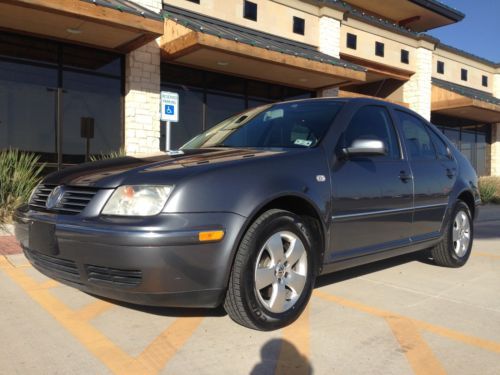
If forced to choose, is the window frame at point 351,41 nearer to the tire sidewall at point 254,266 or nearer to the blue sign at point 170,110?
the blue sign at point 170,110

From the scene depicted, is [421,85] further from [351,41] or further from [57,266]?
[57,266]

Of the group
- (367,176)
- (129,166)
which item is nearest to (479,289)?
(367,176)

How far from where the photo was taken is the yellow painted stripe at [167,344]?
9.17 ft

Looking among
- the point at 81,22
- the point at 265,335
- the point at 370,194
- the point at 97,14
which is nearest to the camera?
the point at 265,335

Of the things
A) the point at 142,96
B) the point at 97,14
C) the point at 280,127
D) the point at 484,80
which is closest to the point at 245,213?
the point at 280,127

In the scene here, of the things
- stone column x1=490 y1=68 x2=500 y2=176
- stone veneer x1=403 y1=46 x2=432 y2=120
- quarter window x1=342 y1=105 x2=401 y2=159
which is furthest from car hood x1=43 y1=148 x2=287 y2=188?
stone column x1=490 y1=68 x2=500 y2=176

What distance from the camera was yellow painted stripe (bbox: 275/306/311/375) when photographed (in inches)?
108

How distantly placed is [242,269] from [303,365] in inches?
25.8

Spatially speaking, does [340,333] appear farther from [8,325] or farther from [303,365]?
[8,325]

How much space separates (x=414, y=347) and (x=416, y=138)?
2.39 meters

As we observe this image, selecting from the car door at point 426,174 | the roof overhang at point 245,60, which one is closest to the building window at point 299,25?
the roof overhang at point 245,60

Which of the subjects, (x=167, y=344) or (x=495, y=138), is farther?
(x=495, y=138)

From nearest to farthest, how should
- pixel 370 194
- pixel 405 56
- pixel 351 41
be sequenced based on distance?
pixel 370 194 → pixel 351 41 → pixel 405 56

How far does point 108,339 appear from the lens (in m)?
3.12
